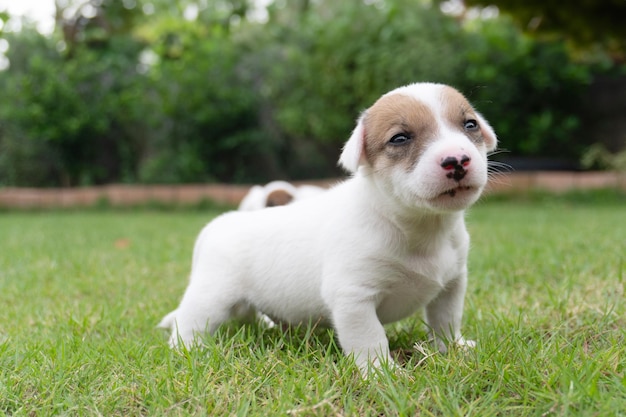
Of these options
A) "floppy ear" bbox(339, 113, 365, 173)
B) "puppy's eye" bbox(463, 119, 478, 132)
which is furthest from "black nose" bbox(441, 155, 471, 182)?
"floppy ear" bbox(339, 113, 365, 173)

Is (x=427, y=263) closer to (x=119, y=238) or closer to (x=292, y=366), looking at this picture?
(x=292, y=366)

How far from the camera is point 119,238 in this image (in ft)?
20.1

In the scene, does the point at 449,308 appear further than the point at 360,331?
Yes

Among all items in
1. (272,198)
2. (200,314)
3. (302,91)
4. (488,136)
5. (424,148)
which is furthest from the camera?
(302,91)

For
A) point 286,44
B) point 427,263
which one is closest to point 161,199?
point 286,44

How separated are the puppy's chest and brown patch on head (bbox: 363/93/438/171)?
0.34m

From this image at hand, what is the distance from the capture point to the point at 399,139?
6.70 feet

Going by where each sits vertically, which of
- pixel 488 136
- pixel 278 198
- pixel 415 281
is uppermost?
pixel 488 136

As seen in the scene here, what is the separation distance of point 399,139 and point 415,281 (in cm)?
48

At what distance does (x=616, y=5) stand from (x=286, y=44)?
528 centimetres

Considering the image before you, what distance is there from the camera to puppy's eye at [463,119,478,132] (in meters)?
2.10

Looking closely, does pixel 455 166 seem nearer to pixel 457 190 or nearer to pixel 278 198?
pixel 457 190

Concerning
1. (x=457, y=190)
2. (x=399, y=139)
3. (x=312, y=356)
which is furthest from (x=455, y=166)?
(x=312, y=356)

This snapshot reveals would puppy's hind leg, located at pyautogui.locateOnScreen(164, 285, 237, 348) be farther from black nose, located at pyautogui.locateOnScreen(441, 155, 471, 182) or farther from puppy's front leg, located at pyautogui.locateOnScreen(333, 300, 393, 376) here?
black nose, located at pyautogui.locateOnScreen(441, 155, 471, 182)
